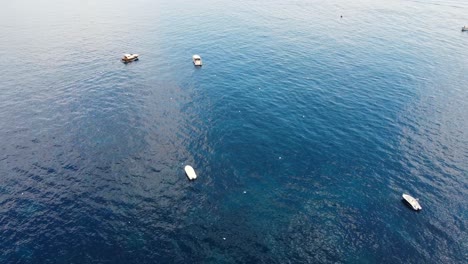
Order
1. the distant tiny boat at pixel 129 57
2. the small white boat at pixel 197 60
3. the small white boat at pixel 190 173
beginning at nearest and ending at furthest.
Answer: the small white boat at pixel 190 173 → the small white boat at pixel 197 60 → the distant tiny boat at pixel 129 57

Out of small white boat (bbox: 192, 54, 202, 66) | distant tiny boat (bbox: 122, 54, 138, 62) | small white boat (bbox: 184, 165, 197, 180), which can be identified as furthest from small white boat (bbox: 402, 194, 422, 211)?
distant tiny boat (bbox: 122, 54, 138, 62)

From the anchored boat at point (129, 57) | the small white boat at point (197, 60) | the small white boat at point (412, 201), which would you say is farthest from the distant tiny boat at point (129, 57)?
the small white boat at point (412, 201)

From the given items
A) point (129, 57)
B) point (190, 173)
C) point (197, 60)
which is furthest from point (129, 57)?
point (190, 173)

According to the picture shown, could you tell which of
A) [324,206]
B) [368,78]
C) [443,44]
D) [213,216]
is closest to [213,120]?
[213,216]

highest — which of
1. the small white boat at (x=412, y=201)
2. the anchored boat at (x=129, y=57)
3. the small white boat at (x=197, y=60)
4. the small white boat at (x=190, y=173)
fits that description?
the small white boat at (x=197, y=60)

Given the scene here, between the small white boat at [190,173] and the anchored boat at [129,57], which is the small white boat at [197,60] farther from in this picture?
the small white boat at [190,173]
